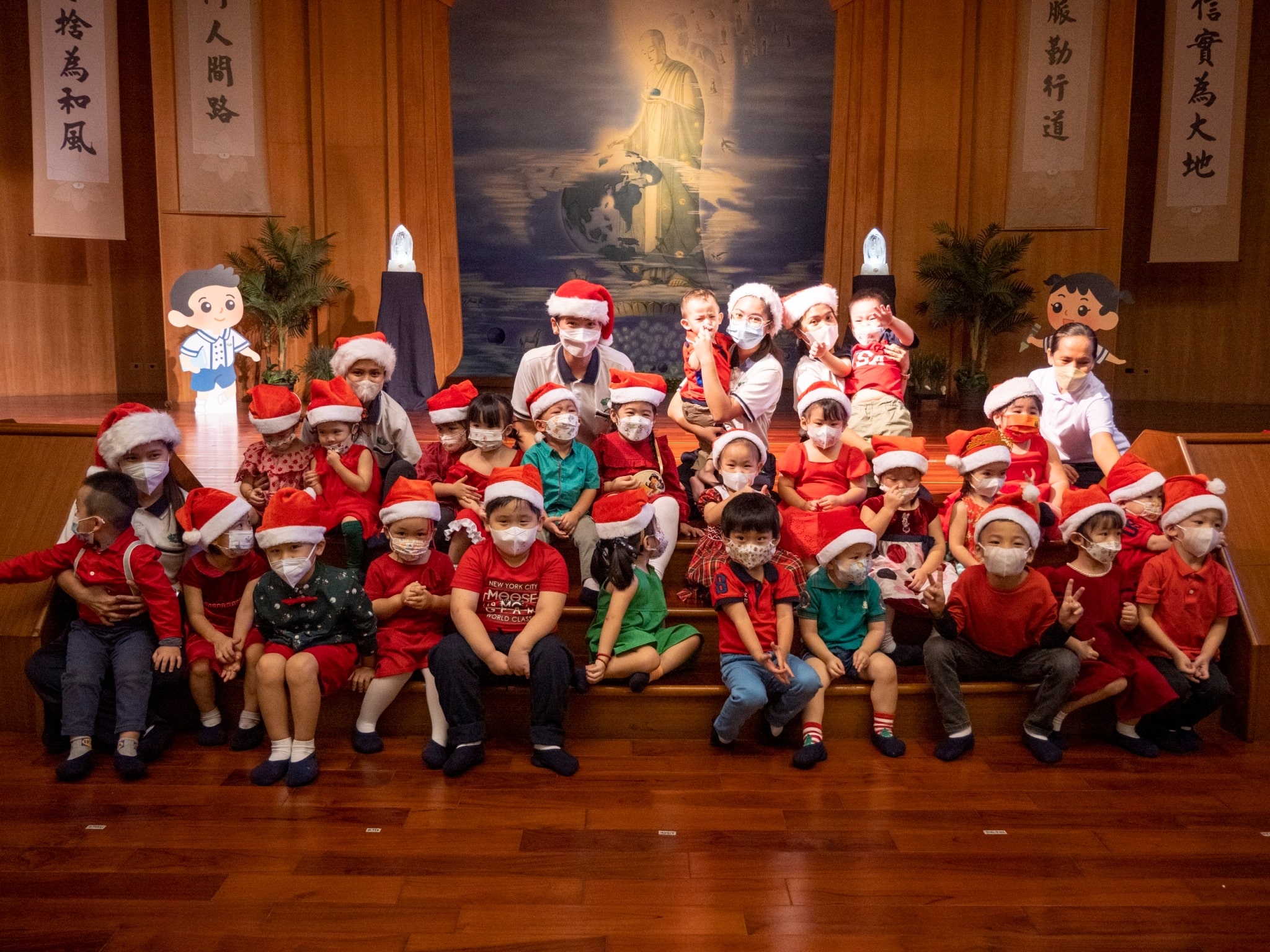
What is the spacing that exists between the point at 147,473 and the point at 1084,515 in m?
3.34

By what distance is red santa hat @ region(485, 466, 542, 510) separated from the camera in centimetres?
361

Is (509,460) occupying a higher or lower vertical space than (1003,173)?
lower

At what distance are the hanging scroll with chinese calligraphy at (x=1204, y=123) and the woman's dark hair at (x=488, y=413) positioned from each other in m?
7.64

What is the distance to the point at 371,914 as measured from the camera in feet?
8.78

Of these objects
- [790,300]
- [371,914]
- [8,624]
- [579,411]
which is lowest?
[371,914]

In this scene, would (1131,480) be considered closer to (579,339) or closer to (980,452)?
(980,452)

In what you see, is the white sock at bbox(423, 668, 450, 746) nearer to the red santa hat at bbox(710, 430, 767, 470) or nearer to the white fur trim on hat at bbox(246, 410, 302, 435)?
the white fur trim on hat at bbox(246, 410, 302, 435)

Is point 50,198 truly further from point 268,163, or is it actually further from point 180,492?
point 180,492

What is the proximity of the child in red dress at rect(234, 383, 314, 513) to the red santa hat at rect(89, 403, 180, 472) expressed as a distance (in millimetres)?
324

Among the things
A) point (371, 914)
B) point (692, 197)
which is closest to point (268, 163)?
point (692, 197)

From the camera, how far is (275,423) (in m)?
4.15

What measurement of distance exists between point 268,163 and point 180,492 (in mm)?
6558

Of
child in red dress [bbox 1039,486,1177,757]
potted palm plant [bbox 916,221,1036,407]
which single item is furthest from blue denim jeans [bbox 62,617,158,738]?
potted palm plant [bbox 916,221,1036,407]

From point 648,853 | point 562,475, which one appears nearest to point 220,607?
point 562,475
